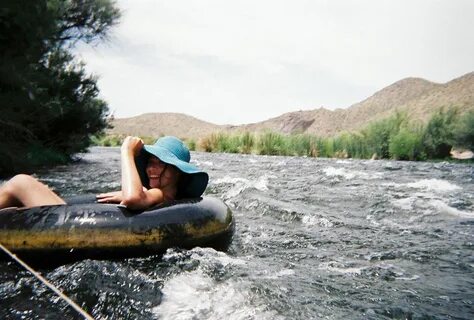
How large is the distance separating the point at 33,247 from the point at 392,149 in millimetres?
21070

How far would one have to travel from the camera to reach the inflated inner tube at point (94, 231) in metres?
3.04

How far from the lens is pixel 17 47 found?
10.7 meters

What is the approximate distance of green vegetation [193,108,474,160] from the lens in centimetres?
2138

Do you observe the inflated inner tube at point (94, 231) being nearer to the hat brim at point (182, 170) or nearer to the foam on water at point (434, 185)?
the hat brim at point (182, 170)

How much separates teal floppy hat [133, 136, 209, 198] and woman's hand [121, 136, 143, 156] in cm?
6

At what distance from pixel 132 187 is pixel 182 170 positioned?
1.55 ft

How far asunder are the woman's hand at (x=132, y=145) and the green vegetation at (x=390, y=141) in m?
20.0

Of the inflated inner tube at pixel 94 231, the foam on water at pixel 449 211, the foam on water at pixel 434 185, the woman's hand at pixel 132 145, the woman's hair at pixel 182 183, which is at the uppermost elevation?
the woman's hand at pixel 132 145

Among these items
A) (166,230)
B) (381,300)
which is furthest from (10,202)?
(381,300)

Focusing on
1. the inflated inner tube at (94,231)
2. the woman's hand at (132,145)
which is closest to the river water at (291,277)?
the inflated inner tube at (94,231)

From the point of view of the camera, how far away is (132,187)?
3223mm

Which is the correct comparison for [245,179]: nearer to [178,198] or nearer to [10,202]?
[178,198]

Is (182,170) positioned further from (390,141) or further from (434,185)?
(390,141)

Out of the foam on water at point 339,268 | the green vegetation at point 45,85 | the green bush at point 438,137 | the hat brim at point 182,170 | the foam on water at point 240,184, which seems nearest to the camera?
the foam on water at point 339,268
